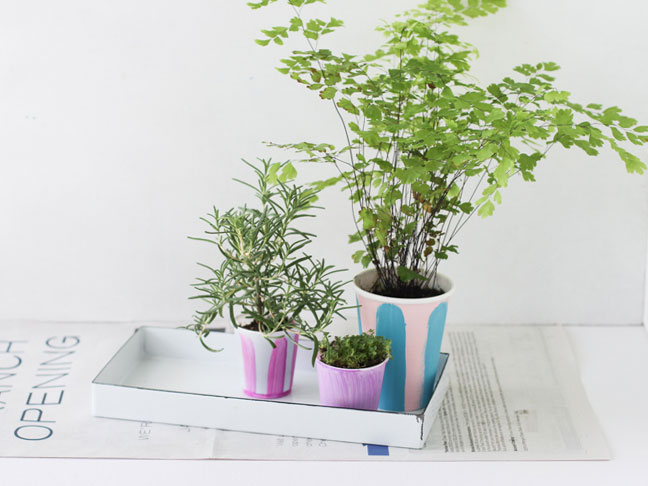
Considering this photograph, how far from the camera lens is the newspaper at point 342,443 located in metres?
0.99

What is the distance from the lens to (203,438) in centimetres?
102

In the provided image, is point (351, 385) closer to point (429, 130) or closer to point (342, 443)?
point (342, 443)

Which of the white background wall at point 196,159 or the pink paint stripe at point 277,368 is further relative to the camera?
the white background wall at point 196,159

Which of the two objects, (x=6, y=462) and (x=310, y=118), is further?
(x=310, y=118)

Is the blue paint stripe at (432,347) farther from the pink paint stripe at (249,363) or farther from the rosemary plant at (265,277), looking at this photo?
the pink paint stripe at (249,363)

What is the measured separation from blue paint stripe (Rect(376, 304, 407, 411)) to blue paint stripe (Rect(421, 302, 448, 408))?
0.03m

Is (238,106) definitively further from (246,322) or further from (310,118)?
(246,322)

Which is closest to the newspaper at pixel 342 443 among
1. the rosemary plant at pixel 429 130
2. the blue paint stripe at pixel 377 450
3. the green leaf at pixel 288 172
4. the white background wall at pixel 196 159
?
the blue paint stripe at pixel 377 450

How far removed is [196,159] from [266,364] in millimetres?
455

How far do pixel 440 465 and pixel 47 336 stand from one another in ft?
2.47

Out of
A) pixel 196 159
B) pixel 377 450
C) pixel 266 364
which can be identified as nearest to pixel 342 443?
pixel 377 450

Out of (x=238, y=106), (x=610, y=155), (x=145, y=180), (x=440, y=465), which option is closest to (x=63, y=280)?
(x=145, y=180)

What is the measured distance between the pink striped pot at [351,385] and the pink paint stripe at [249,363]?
4.1 inches

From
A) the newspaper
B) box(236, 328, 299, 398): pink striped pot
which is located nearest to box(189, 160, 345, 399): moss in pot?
box(236, 328, 299, 398): pink striped pot
